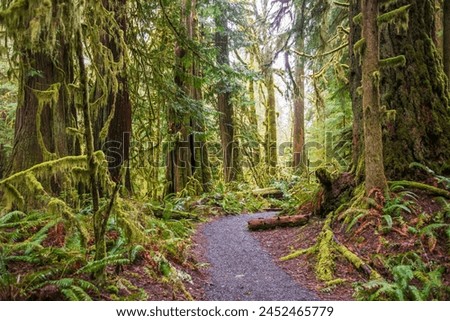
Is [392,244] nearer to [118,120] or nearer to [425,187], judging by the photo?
[425,187]

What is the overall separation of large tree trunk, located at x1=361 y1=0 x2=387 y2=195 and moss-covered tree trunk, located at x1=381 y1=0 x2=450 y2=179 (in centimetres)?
59

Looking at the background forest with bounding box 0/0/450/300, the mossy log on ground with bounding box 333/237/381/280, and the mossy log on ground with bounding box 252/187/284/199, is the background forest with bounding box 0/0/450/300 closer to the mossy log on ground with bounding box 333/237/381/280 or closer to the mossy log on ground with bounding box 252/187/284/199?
the mossy log on ground with bounding box 333/237/381/280

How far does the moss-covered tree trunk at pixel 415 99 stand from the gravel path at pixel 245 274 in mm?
2547

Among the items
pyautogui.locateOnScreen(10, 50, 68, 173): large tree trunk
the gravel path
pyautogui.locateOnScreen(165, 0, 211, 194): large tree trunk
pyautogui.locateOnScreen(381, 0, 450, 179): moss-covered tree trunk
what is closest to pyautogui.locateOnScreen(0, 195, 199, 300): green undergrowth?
the gravel path

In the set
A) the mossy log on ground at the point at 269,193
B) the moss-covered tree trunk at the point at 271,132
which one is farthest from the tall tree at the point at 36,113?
the moss-covered tree trunk at the point at 271,132

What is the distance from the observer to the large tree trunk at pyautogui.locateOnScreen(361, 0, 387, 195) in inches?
193

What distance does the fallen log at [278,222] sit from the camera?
268 inches

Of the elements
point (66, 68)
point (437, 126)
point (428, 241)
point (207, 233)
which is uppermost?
point (66, 68)

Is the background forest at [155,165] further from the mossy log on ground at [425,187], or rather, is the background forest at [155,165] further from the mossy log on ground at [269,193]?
the mossy log on ground at [269,193]

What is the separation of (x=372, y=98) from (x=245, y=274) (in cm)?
305
